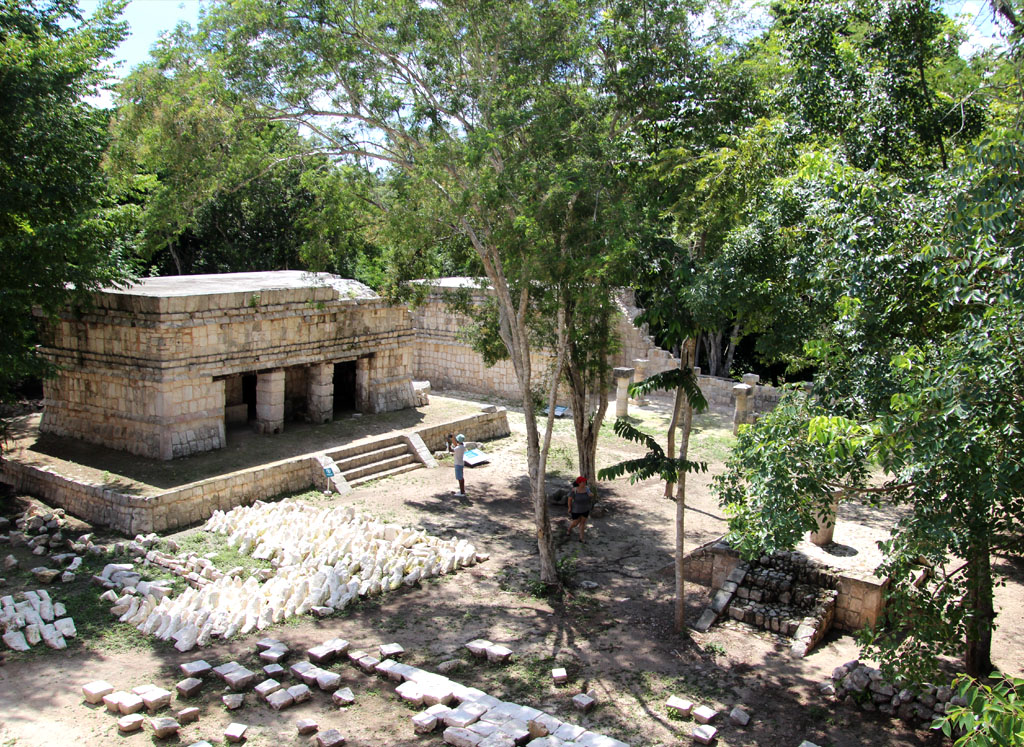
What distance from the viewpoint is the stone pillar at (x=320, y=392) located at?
18.5 m

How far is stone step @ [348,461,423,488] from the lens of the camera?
16156 millimetres

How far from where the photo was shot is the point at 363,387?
1978 cm

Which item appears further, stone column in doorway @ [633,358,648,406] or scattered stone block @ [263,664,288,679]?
stone column in doorway @ [633,358,648,406]

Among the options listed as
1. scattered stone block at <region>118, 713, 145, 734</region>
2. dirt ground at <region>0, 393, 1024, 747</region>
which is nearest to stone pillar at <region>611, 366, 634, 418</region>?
dirt ground at <region>0, 393, 1024, 747</region>

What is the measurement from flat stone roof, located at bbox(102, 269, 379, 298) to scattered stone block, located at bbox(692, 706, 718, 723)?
38.6 ft

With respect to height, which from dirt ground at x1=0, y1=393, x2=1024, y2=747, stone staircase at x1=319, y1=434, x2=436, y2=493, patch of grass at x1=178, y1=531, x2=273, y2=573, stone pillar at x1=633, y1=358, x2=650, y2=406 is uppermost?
stone pillar at x1=633, y1=358, x2=650, y2=406

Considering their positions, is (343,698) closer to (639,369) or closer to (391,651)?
(391,651)

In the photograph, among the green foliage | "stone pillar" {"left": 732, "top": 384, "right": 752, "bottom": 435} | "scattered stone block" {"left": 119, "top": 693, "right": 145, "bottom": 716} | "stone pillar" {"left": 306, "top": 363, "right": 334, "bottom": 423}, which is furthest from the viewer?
"stone pillar" {"left": 732, "top": 384, "right": 752, "bottom": 435}

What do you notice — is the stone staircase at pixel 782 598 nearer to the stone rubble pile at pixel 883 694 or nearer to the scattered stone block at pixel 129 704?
the stone rubble pile at pixel 883 694

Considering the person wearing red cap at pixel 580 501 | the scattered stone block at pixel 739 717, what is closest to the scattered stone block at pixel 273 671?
the scattered stone block at pixel 739 717

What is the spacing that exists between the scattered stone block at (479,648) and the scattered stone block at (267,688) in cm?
229

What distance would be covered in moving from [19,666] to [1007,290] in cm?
1060

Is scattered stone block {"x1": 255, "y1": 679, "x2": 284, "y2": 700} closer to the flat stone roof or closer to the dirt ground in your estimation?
the dirt ground

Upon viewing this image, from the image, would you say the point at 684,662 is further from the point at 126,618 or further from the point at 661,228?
the point at 126,618
